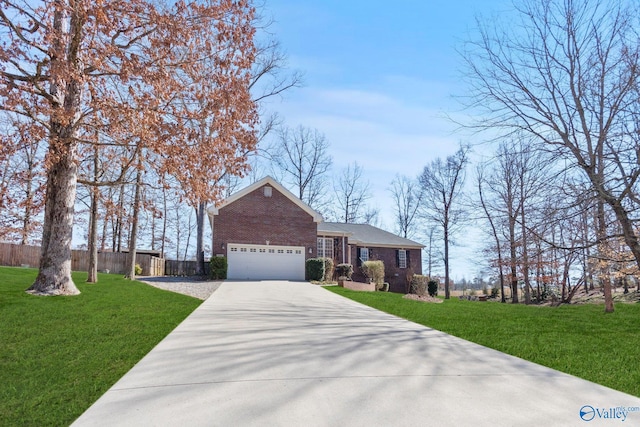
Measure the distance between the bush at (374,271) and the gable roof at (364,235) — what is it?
2.42 m

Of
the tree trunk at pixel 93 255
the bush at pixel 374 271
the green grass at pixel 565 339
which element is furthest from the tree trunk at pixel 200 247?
the green grass at pixel 565 339

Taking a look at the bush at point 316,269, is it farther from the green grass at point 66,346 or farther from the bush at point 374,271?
the green grass at point 66,346

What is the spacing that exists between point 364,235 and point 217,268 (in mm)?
11724

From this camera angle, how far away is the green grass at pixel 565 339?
480 centimetres

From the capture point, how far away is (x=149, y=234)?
4169cm

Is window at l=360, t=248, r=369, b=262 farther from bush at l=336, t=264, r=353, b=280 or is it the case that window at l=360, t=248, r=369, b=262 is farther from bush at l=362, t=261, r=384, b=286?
bush at l=336, t=264, r=353, b=280

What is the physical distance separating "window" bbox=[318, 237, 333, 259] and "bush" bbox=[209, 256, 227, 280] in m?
6.60

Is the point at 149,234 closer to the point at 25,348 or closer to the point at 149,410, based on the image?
the point at 25,348

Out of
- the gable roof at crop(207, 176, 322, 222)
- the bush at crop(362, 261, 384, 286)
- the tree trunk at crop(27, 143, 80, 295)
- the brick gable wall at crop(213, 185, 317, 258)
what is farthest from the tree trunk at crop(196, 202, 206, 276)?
the tree trunk at crop(27, 143, 80, 295)

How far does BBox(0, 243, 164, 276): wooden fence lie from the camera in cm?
2355

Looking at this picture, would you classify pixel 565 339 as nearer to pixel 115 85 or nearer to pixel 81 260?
pixel 115 85

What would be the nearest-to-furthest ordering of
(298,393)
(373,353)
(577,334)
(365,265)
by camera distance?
(298,393) < (373,353) < (577,334) < (365,265)

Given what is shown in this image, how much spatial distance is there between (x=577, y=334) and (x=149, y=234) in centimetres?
4065

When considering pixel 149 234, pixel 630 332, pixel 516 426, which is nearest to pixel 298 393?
pixel 516 426
